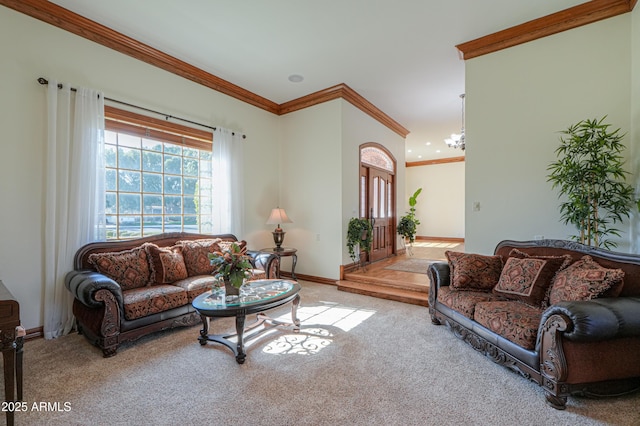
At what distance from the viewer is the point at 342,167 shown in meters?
5.12

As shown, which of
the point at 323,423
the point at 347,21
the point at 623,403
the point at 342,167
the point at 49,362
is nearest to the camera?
the point at 323,423

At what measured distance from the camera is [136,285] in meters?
3.24

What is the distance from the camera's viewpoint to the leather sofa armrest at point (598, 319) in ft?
5.86

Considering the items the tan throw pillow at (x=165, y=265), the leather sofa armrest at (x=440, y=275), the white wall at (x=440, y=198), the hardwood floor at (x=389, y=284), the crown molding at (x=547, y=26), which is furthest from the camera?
the white wall at (x=440, y=198)

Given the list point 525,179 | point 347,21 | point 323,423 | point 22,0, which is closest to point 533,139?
point 525,179

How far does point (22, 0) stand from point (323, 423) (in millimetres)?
4737

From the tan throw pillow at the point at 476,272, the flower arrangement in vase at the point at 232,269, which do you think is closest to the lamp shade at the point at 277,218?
the flower arrangement in vase at the point at 232,269

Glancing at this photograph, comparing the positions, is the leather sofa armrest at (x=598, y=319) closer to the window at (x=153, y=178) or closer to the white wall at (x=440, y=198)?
the window at (x=153, y=178)

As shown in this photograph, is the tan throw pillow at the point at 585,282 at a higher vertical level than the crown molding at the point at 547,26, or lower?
lower

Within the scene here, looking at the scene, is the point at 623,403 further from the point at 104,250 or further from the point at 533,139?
the point at 104,250

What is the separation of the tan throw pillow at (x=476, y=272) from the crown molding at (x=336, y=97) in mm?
3486

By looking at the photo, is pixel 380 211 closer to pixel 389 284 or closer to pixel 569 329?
pixel 389 284

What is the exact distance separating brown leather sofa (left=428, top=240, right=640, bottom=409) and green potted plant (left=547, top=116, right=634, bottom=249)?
39 centimetres

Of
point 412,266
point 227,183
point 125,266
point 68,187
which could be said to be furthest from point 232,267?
point 412,266
